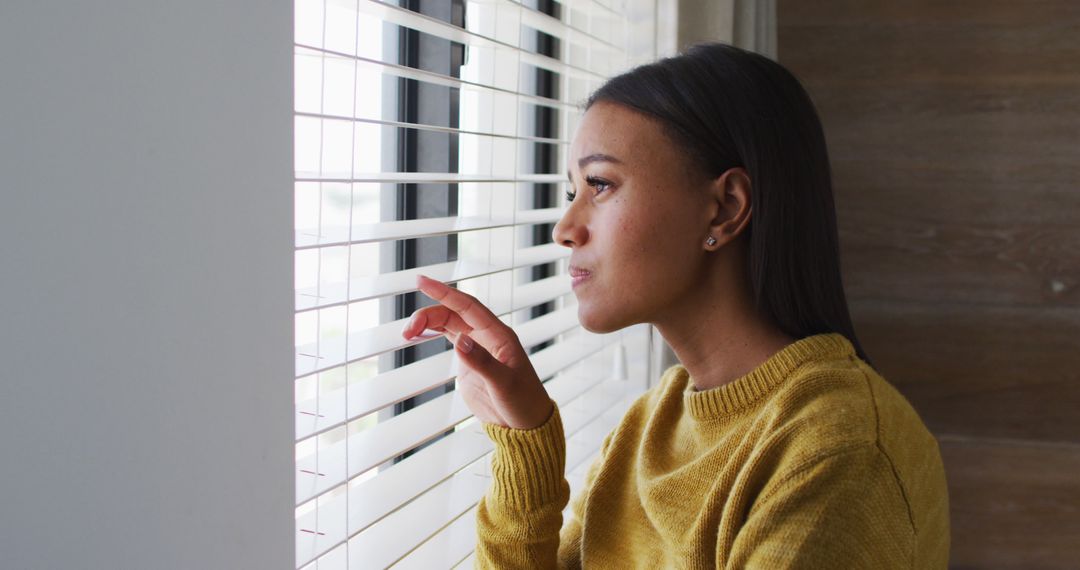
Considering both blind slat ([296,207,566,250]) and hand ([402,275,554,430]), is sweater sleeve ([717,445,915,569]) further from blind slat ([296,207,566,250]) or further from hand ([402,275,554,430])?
blind slat ([296,207,566,250])

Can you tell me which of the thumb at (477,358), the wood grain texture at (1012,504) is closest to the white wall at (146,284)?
the thumb at (477,358)

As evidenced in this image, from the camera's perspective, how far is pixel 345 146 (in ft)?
3.87

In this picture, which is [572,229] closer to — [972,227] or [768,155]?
[768,155]

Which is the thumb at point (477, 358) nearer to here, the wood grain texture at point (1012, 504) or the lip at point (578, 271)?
the lip at point (578, 271)

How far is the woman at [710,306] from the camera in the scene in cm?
90

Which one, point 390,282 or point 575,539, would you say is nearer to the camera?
point 390,282

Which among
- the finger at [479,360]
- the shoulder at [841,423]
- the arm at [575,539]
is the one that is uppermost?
the finger at [479,360]

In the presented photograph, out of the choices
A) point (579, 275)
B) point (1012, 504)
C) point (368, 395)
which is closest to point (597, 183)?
point (579, 275)

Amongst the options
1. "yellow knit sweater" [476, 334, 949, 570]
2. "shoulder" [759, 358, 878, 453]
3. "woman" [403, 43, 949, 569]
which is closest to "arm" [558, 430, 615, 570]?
"yellow knit sweater" [476, 334, 949, 570]

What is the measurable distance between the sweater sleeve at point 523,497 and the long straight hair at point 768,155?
0.30 m

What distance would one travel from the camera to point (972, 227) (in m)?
2.12

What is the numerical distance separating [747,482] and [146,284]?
0.55 meters

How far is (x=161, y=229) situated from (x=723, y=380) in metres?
0.65

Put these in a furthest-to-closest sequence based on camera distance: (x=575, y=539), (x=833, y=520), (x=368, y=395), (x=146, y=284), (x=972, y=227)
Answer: (x=972, y=227) < (x=575, y=539) < (x=368, y=395) < (x=833, y=520) < (x=146, y=284)
